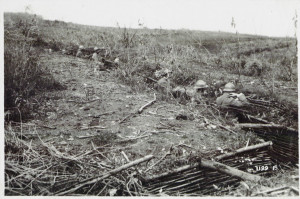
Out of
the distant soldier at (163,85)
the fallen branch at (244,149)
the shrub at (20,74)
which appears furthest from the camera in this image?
the distant soldier at (163,85)

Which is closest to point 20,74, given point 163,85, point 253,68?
point 163,85

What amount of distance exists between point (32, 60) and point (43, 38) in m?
0.29

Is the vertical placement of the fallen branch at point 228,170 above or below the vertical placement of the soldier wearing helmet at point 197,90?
below

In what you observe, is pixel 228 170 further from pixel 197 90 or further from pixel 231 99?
pixel 197 90

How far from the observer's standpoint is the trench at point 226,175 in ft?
7.87

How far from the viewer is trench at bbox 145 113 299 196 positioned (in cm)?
240

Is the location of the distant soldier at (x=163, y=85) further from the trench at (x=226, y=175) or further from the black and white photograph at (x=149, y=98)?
the trench at (x=226, y=175)

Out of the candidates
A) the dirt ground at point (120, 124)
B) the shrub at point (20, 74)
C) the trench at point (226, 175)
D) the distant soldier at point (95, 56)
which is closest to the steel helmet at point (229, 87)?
the dirt ground at point (120, 124)

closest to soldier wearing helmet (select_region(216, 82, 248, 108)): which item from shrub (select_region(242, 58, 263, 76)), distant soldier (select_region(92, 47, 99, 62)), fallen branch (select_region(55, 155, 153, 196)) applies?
shrub (select_region(242, 58, 263, 76))

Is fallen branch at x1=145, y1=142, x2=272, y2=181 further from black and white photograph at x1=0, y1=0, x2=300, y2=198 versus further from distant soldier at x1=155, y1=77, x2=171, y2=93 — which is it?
distant soldier at x1=155, y1=77, x2=171, y2=93

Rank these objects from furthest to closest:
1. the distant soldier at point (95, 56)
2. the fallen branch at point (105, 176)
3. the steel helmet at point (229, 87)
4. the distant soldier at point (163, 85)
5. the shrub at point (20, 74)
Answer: the distant soldier at point (95, 56), the distant soldier at point (163, 85), the steel helmet at point (229, 87), the shrub at point (20, 74), the fallen branch at point (105, 176)

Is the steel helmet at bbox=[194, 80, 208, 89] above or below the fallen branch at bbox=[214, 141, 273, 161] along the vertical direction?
above

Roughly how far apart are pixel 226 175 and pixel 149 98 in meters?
0.98

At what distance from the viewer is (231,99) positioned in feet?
9.06
